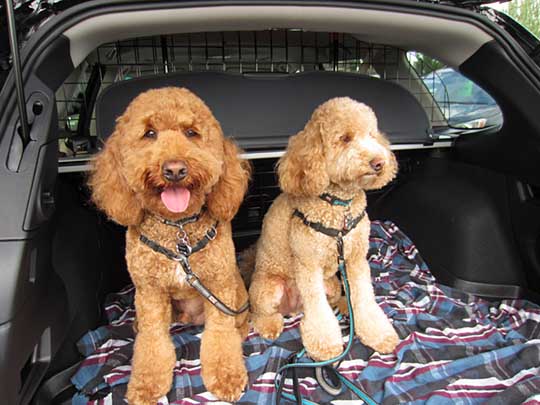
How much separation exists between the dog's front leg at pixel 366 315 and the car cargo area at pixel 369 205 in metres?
0.04

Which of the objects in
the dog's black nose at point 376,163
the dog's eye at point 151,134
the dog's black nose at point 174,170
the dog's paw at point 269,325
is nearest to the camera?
the dog's black nose at point 174,170

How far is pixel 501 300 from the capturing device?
5.67 feet

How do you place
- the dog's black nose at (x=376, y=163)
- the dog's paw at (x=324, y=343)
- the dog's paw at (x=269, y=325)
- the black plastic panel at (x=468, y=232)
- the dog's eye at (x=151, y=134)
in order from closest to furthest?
the dog's eye at (x=151, y=134) < the dog's black nose at (x=376, y=163) < the dog's paw at (x=324, y=343) < the dog's paw at (x=269, y=325) < the black plastic panel at (x=468, y=232)

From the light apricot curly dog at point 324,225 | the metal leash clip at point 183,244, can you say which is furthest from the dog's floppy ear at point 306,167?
the metal leash clip at point 183,244

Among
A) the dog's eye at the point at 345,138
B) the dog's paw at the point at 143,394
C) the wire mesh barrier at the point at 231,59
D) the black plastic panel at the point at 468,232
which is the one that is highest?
the wire mesh barrier at the point at 231,59

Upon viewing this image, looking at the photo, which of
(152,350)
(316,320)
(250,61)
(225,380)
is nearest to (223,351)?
(225,380)

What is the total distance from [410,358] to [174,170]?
3.62 feet

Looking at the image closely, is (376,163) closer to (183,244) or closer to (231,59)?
(183,244)

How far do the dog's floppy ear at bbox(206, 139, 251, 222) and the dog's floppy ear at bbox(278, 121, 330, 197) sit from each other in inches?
6.5

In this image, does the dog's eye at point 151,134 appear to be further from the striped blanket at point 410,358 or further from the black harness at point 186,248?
the striped blanket at point 410,358

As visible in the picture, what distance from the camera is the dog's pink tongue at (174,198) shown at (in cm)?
111

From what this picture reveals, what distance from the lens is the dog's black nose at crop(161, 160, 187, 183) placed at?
105 cm

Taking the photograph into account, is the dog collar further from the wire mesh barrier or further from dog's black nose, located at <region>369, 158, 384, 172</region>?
the wire mesh barrier

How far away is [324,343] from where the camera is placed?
1.41 metres
